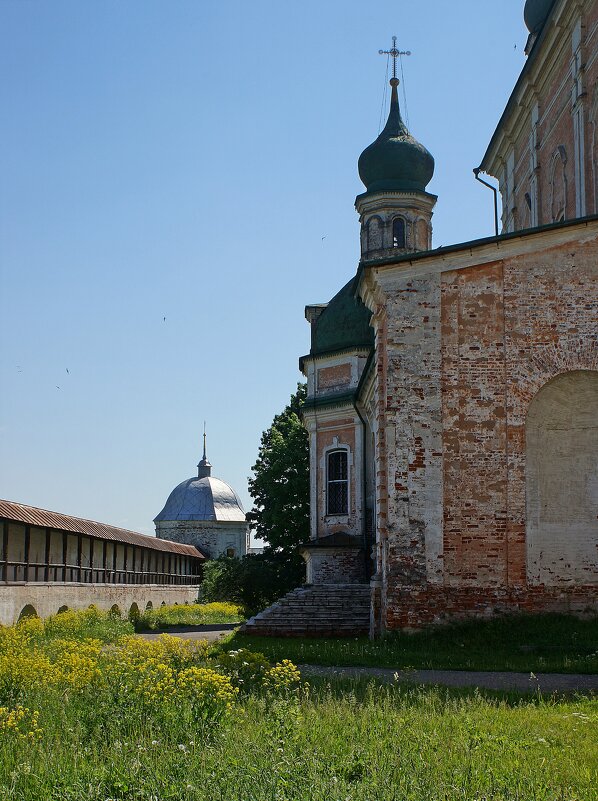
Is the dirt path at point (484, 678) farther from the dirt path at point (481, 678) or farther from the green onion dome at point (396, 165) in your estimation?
the green onion dome at point (396, 165)

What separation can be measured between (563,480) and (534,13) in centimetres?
1382

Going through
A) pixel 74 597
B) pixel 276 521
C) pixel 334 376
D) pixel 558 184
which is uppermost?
pixel 558 184

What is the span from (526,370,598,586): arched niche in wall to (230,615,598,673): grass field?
83cm

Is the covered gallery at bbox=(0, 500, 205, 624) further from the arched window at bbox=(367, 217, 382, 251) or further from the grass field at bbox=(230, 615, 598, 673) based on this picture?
the arched window at bbox=(367, 217, 382, 251)

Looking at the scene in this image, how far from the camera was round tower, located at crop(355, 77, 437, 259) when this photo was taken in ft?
98.3

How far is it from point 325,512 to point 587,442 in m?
12.8

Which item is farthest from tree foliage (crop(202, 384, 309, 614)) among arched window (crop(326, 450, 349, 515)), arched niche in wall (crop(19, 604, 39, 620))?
arched niche in wall (crop(19, 604, 39, 620))

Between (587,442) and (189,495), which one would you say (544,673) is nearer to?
(587,442)

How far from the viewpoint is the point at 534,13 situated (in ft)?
76.6

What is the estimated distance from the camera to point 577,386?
48.0 feet

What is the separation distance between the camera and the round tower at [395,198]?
30.0 metres

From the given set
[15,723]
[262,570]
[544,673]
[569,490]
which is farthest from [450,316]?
[262,570]

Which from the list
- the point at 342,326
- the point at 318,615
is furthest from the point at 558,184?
the point at 318,615

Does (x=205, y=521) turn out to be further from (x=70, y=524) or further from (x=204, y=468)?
(x=70, y=524)
